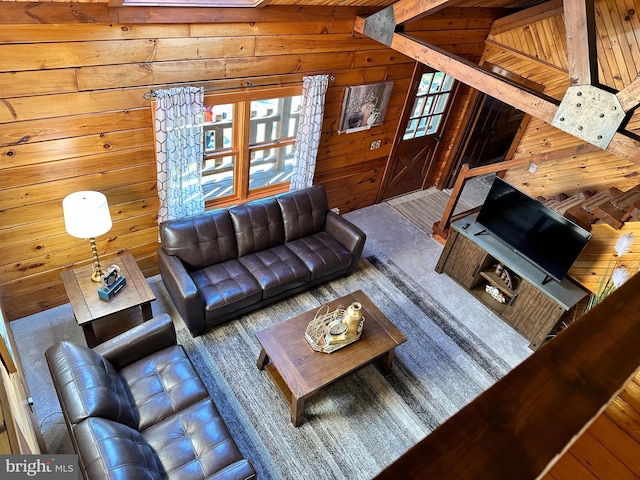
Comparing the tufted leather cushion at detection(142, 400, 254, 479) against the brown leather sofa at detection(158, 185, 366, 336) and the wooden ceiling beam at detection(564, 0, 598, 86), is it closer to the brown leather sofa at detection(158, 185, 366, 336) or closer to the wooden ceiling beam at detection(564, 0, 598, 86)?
the brown leather sofa at detection(158, 185, 366, 336)

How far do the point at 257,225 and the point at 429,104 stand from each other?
9.64 ft

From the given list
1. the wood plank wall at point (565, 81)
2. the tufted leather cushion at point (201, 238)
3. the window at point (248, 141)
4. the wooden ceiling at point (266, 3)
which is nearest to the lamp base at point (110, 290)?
the tufted leather cushion at point (201, 238)

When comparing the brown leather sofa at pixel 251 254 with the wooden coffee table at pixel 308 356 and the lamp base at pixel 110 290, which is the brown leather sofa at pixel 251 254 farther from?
the wooden coffee table at pixel 308 356

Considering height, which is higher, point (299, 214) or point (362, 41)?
point (362, 41)

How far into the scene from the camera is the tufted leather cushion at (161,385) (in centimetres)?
287

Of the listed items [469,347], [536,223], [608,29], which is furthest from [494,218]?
[608,29]

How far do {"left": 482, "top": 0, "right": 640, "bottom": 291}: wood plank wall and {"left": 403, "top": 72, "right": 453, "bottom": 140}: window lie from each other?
67cm

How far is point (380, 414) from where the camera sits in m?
3.49

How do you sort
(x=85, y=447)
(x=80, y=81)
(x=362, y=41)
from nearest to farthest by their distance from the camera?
(x=85, y=447), (x=80, y=81), (x=362, y=41)

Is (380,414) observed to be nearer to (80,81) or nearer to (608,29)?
(80,81)

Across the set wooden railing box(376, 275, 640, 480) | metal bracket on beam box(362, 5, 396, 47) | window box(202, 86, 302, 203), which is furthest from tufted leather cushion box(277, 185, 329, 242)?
wooden railing box(376, 275, 640, 480)

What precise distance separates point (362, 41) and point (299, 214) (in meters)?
Answer: 1.87

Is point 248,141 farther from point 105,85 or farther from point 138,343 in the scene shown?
point 138,343

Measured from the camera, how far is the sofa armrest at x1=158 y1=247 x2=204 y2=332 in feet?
11.7
